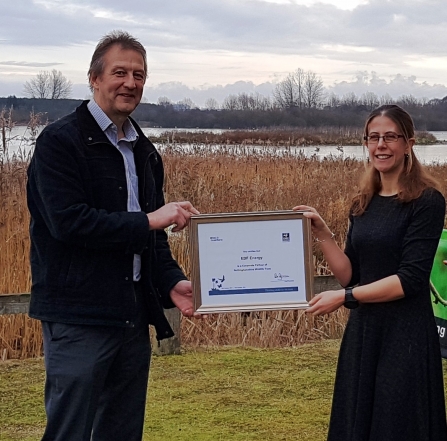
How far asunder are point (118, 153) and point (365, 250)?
1157 mm

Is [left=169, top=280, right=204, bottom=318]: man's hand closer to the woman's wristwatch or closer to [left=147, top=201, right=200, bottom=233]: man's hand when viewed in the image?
[left=147, top=201, right=200, bottom=233]: man's hand

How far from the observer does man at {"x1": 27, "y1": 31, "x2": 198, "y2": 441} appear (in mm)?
2859

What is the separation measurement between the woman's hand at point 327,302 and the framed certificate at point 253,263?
0.06 meters

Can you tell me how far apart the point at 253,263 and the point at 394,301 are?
24.8 inches

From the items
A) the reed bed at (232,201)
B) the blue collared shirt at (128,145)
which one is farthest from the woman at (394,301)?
the reed bed at (232,201)

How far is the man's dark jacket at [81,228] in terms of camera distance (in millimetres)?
2842

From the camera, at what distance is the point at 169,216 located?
9.91 feet

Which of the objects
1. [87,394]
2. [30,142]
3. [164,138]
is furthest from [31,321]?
[164,138]

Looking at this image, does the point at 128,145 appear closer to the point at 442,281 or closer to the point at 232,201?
the point at 442,281

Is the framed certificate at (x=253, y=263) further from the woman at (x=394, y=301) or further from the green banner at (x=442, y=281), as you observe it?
the green banner at (x=442, y=281)

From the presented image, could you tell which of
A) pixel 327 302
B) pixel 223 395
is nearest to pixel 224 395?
pixel 223 395

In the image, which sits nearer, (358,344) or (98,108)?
(98,108)

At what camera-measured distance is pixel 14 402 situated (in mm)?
4723

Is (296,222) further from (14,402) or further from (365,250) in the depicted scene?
(14,402)
